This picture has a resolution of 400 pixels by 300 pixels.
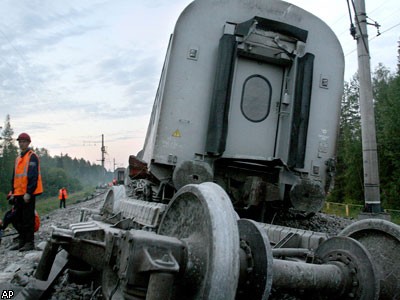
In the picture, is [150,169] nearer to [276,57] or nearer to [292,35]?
[276,57]

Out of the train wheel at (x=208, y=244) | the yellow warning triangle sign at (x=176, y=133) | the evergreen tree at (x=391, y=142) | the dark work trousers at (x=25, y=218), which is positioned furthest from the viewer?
the evergreen tree at (x=391, y=142)

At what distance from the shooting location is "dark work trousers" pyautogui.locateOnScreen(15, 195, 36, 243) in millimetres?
5344

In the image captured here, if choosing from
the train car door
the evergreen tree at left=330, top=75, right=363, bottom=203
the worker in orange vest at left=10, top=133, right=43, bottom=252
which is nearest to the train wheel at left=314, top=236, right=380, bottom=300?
the train car door

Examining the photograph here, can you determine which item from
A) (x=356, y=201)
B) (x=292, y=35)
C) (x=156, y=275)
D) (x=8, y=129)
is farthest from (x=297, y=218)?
(x=8, y=129)

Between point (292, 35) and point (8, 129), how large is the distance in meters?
73.6

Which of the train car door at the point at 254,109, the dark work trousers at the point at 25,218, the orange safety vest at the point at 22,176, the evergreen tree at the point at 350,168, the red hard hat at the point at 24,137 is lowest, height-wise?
the dark work trousers at the point at 25,218

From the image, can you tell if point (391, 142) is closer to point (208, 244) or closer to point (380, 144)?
point (380, 144)

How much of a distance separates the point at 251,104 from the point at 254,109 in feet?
0.23

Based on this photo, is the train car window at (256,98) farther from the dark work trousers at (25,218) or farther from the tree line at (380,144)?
the tree line at (380,144)

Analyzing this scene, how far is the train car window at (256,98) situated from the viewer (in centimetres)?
483

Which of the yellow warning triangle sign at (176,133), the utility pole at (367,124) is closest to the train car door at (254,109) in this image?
the yellow warning triangle sign at (176,133)

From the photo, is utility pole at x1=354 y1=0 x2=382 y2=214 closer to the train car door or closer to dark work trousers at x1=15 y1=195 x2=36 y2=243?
the train car door

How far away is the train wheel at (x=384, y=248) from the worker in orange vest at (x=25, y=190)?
4.20m

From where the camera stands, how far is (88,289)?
303cm
